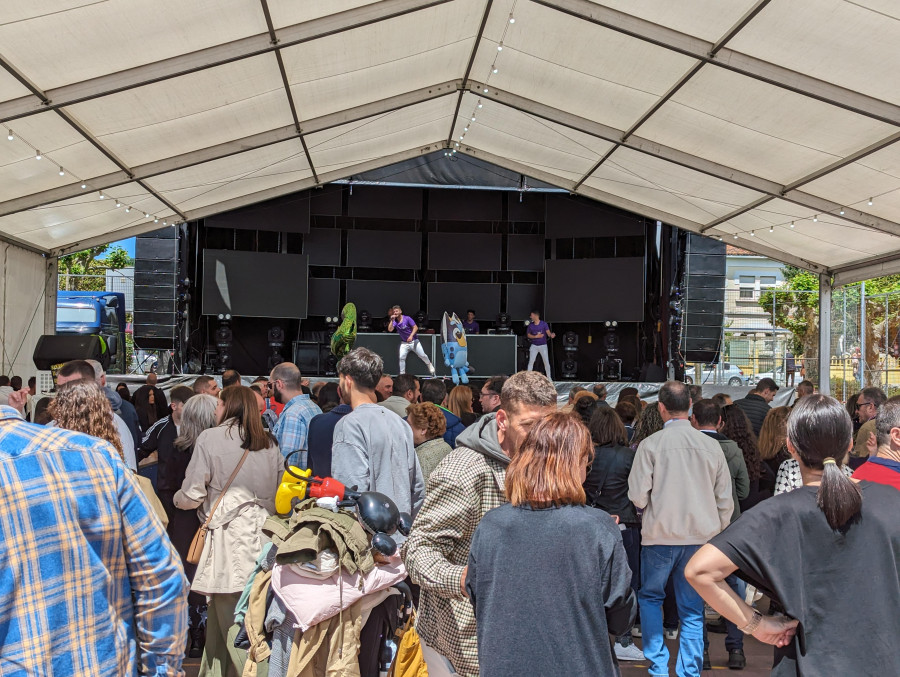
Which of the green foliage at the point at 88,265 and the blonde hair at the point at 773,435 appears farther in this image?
the green foliage at the point at 88,265

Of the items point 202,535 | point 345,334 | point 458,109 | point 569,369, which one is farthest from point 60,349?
point 569,369

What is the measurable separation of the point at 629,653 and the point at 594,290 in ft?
38.1

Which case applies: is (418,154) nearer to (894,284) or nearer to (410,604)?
(410,604)

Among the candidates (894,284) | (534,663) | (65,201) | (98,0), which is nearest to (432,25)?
(98,0)

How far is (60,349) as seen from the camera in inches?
446

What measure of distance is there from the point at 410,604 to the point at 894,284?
27.5 metres

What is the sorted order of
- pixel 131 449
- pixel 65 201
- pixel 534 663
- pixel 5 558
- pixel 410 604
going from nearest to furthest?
pixel 5 558, pixel 534 663, pixel 410 604, pixel 131 449, pixel 65 201

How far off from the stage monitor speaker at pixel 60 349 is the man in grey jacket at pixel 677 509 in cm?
917

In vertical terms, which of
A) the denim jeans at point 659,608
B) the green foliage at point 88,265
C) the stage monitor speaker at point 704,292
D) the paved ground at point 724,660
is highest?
the green foliage at point 88,265

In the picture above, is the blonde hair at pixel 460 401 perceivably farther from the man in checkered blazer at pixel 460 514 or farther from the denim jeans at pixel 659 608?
the man in checkered blazer at pixel 460 514

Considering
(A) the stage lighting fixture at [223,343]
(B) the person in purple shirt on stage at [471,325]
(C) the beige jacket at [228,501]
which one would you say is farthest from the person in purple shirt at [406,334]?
(C) the beige jacket at [228,501]

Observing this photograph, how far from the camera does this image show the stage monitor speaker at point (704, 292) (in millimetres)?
14680

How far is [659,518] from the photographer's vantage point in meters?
4.04

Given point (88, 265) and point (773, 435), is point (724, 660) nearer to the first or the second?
point (773, 435)
